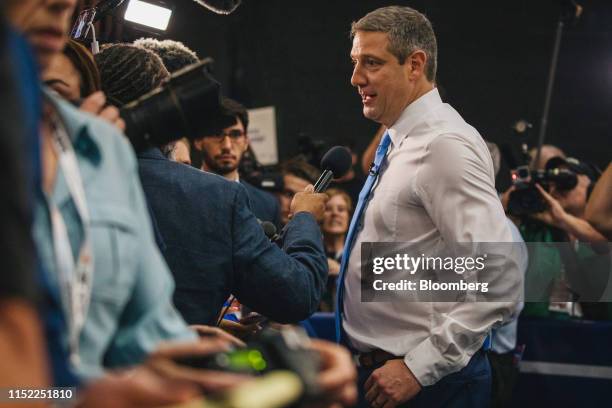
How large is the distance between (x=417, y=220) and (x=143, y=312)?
5.03 feet

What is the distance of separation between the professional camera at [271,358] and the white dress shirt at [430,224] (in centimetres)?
147

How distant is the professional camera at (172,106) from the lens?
152cm

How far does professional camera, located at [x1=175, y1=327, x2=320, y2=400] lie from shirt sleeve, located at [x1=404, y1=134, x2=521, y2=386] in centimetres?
146

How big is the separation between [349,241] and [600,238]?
6.96ft

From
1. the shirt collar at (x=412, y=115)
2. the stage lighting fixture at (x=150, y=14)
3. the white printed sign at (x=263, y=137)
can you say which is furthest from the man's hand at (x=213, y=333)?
the white printed sign at (x=263, y=137)

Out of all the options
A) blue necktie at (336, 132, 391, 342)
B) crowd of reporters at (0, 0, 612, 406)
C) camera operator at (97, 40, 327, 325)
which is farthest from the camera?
blue necktie at (336, 132, 391, 342)

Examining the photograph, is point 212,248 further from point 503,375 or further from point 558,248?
point 558,248

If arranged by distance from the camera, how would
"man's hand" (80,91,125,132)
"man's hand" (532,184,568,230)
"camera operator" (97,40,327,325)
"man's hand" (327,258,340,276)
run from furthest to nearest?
"man's hand" (327,258,340,276) → "man's hand" (532,184,568,230) → "camera operator" (97,40,327,325) → "man's hand" (80,91,125,132)

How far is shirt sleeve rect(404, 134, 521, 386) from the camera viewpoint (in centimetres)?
244

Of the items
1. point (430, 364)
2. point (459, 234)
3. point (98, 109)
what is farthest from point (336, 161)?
point (98, 109)

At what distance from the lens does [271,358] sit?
100 cm

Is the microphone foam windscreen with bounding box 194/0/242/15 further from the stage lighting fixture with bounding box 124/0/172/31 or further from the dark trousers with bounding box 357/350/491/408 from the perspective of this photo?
the dark trousers with bounding box 357/350/491/408

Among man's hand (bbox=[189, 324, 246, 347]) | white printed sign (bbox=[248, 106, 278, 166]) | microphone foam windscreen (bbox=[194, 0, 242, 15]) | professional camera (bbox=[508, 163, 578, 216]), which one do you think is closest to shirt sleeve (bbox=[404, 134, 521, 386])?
microphone foam windscreen (bbox=[194, 0, 242, 15])

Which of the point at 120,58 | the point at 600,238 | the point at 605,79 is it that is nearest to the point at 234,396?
the point at 120,58
